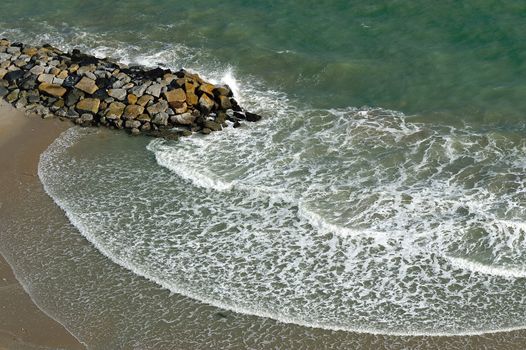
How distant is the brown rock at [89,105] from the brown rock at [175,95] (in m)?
2.26

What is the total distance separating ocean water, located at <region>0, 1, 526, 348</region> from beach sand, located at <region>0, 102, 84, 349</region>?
424mm

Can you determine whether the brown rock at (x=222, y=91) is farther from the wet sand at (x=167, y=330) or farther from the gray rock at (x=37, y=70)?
the wet sand at (x=167, y=330)

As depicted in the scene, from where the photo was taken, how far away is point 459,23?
28141 millimetres

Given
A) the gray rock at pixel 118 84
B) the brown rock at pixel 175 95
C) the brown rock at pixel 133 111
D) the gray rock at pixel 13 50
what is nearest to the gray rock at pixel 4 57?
the gray rock at pixel 13 50

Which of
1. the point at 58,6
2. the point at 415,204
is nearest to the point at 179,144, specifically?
the point at 415,204

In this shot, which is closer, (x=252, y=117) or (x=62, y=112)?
(x=252, y=117)

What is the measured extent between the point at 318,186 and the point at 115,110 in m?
7.34

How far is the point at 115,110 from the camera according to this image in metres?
23.9

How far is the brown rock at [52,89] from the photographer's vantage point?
2516 centimetres

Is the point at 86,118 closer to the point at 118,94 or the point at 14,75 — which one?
the point at 118,94

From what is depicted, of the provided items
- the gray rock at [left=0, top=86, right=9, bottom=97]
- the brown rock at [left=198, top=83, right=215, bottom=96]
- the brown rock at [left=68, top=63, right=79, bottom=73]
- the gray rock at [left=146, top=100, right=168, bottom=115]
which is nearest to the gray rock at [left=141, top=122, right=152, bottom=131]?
the gray rock at [left=146, top=100, right=168, bottom=115]

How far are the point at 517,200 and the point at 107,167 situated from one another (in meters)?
11.0

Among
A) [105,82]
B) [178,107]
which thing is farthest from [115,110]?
[178,107]

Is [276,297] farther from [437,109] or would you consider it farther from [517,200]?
[437,109]
